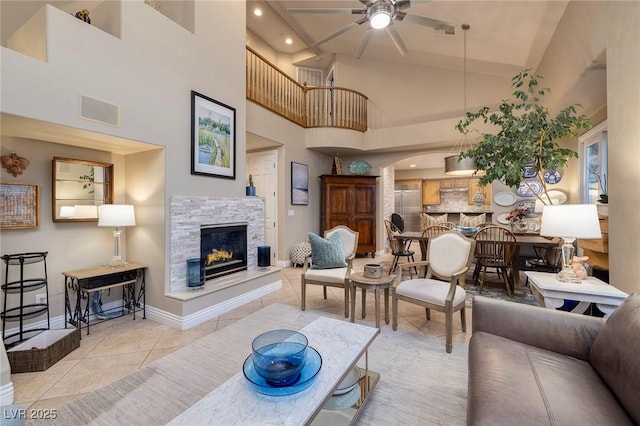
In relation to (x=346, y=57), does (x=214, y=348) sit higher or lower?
lower

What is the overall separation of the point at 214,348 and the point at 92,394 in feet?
2.84

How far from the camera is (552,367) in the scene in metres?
1.42

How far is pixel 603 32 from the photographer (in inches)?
105

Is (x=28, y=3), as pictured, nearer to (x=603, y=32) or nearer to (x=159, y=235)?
(x=159, y=235)

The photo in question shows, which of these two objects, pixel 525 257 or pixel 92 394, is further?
pixel 525 257

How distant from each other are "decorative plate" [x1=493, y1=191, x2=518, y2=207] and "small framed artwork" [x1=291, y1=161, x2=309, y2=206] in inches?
161

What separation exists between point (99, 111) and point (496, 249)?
16.4 ft

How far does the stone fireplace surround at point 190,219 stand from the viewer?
317 centimetres

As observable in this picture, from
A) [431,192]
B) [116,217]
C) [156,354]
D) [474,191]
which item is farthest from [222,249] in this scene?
[474,191]

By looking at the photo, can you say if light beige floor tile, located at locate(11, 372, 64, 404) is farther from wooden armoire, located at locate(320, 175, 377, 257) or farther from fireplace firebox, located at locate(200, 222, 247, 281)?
wooden armoire, located at locate(320, 175, 377, 257)

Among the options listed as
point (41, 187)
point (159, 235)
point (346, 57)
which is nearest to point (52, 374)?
point (159, 235)

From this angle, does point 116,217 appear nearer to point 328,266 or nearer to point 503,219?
point 328,266

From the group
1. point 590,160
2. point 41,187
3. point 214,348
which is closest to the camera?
point 214,348

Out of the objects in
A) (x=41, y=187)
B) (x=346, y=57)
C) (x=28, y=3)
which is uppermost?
(x=346, y=57)
